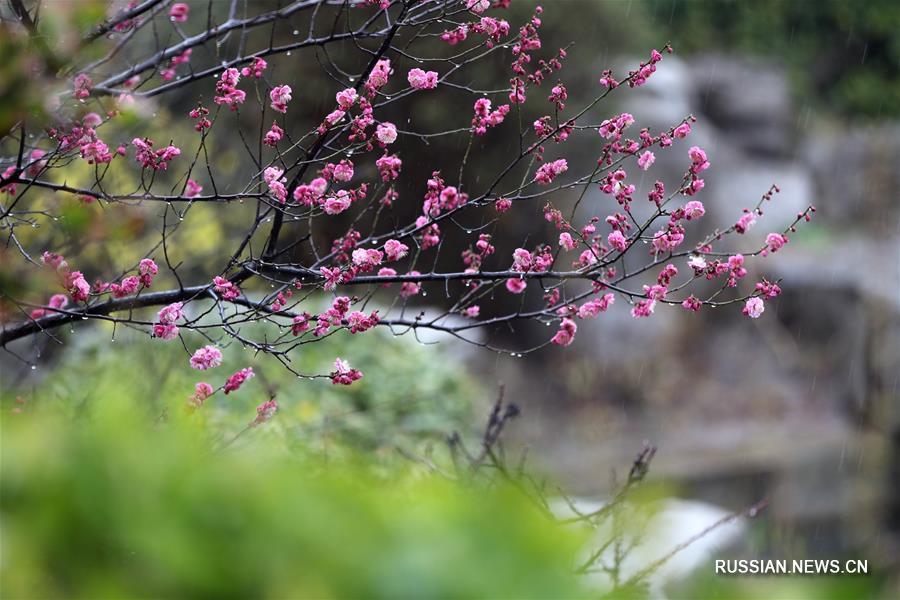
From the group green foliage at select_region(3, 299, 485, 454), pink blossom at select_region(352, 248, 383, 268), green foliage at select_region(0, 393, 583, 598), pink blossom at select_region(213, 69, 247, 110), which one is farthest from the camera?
green foliage at select_region(3, 299, 485, 454)

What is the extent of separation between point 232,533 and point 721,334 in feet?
38.3

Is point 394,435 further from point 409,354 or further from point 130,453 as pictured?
point 130,453

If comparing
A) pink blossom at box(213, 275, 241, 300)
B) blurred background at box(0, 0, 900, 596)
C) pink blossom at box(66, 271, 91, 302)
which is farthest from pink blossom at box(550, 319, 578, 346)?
pink blossom at box(66, 271, 91, 302)

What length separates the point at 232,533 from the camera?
3.14 ft

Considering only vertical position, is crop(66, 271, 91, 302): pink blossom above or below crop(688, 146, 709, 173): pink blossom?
below

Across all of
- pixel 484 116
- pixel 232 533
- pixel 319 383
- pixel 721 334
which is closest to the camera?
pixel 232 533

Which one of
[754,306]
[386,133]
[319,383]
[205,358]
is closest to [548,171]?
[386,133]

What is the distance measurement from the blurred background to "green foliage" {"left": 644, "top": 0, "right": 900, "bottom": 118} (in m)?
0.03

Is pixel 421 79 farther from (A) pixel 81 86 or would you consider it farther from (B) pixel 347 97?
(A) pixel 81 86

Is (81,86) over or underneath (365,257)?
over

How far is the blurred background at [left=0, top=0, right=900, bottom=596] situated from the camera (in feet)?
17.9

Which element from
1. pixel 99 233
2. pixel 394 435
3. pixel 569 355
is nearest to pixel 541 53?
pixel 569 355

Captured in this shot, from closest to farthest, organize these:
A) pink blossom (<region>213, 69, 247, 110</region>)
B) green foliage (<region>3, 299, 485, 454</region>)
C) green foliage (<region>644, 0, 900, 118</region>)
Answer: pink blossom (<region>213, 69, 247, 110</region>) → green foliage (<region>3, 299, 485, 454</region>) → green foliage (<region>644, 0, 900, 118</region>)

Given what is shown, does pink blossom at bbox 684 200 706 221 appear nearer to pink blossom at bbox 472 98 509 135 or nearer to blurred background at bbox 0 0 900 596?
pink blossom at bbox 472 98 509 135
